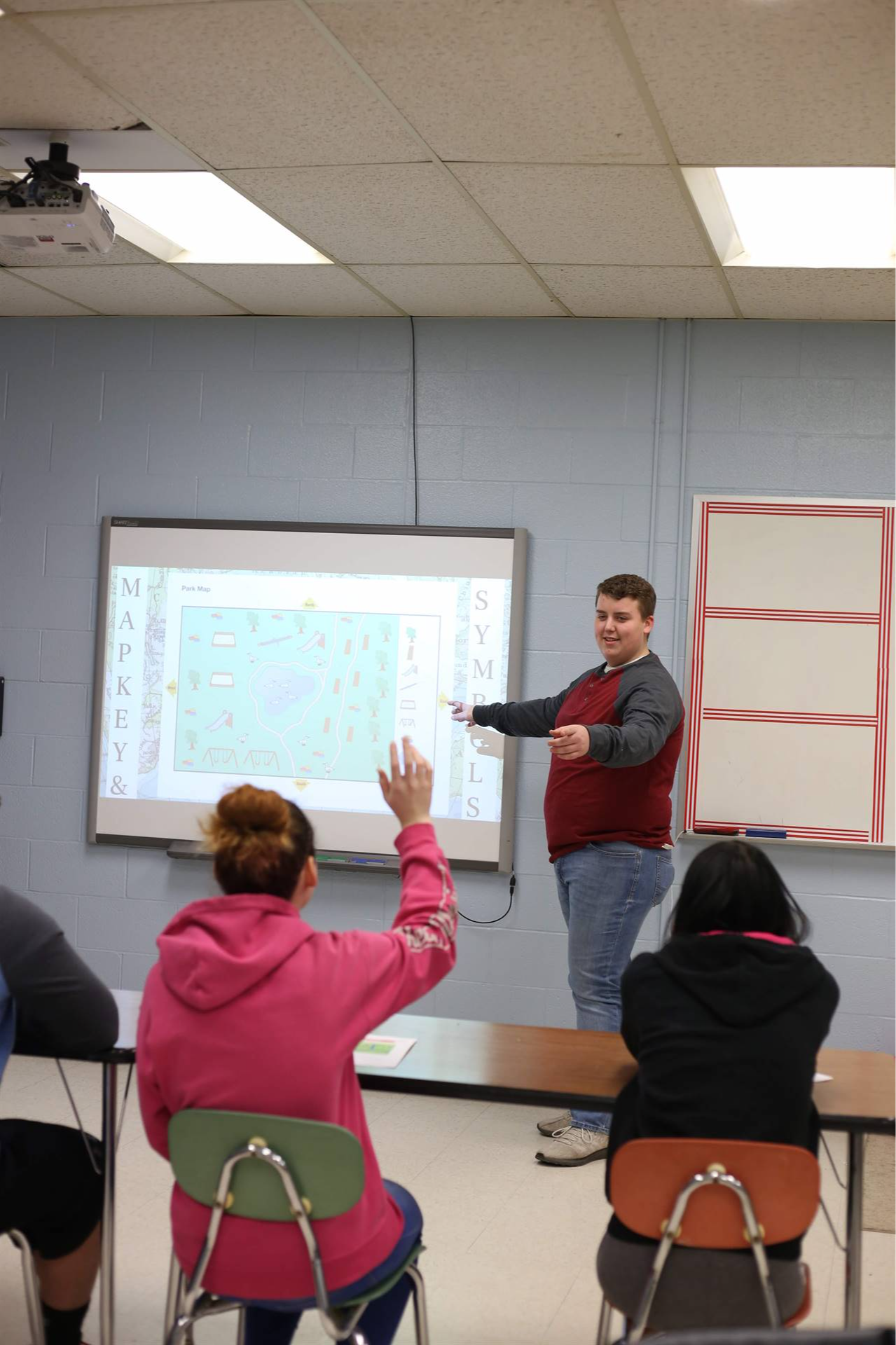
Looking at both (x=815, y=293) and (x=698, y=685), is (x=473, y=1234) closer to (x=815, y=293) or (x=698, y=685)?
(x=698, y=685)

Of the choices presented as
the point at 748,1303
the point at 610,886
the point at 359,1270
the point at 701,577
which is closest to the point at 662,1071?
the point at 748,1303

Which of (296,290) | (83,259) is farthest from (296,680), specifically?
(83,259)

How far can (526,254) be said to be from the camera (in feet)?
12.3

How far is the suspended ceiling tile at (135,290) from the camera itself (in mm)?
4157

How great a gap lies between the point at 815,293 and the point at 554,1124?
268 centimetres

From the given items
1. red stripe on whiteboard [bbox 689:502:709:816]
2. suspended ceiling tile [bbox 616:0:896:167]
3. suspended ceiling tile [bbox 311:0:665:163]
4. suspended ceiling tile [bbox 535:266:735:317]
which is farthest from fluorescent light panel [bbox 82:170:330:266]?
red stripe on whiteboard [bbox 689:502:709:816]

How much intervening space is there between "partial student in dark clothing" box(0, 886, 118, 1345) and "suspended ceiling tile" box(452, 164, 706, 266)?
6.90 feet

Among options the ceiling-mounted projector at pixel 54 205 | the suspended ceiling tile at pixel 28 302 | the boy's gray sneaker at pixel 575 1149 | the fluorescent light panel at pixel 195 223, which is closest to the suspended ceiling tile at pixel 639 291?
the fluorescent light panel at pixel 195 223

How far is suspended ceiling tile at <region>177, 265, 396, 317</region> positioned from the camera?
13.3 feet

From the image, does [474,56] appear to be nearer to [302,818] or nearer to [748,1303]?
[302,818]

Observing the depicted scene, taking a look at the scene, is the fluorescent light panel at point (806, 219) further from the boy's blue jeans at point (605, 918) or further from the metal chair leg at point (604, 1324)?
the metal chair leg at point (604, 1324)

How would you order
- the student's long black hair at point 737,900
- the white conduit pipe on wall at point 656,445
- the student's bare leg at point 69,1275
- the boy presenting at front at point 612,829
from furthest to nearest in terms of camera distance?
the white conduit pipe on wall at point 656,445 → the boy presenting at front at point 612,829 → the student's bare leg at point 69,1275 → the student's long black hair at point 737,900

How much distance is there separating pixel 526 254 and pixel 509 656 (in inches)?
53.0

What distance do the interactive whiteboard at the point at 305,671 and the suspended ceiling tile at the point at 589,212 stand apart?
42.0 inches
